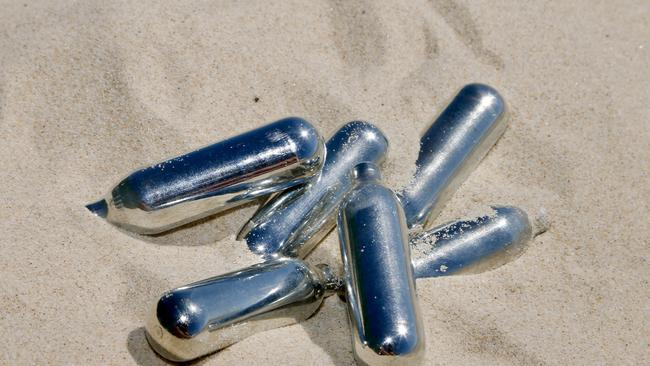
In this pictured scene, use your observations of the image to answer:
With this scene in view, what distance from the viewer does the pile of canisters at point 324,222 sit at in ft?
6.35

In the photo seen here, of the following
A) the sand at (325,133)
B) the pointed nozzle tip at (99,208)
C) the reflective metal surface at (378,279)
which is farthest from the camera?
the pointed nozzle tip at (99,208)

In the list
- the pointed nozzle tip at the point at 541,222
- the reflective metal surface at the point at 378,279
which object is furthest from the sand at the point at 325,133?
the reflective metal surface at the point at 378,279

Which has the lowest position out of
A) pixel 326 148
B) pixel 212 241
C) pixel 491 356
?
pixel 491 356

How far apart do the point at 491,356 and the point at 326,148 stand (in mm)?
829

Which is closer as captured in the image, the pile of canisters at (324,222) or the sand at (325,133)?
the pile of canisters at (324,222)

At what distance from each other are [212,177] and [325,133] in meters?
0.60

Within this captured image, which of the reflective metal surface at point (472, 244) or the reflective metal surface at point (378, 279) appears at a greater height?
the reflective metal surface at point (378, 279)

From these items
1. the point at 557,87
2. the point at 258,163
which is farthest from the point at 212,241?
the point at 557,87

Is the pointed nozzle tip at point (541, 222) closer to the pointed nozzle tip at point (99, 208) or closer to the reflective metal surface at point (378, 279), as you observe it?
the reflective metal surface at point (378, 279)

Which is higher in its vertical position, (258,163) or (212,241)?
(258,163)

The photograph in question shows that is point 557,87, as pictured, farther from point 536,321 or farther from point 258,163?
point 258,163

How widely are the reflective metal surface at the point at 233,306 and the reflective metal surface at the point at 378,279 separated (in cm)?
13

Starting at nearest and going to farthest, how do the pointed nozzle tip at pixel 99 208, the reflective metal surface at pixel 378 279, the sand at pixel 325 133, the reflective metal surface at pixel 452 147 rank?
the reflective metal surface at pixel 378 279
the sand at pixel 325 133
the pointed nozzle tip at pixel 99 208
the reflective metal surface at pixel 452 147

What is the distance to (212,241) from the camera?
238cm
